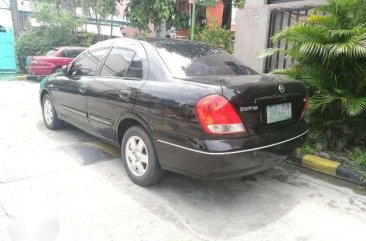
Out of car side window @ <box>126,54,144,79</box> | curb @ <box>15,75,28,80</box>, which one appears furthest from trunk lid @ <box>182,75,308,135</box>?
curb @ <box>15,75,28,80</box>

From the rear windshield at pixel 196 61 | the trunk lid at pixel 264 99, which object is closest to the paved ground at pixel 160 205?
the trunk lid at pixel 264 99

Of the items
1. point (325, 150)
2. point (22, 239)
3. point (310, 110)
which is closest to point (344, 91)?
point (310, 110)

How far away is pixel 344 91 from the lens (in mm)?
Result: 4543

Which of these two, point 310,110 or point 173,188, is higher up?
point 310,110

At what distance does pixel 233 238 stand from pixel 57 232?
58.9 inches

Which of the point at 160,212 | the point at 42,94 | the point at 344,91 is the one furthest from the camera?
the point at 42,94

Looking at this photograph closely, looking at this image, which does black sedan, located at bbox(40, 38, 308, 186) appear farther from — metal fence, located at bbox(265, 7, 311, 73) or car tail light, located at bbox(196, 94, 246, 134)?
metal fence, located at bbox(265, 7, 311, 73)

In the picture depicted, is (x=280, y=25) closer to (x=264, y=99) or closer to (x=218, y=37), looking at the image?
(x=218, y=37)

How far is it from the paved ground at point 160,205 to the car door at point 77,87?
596 millimetres

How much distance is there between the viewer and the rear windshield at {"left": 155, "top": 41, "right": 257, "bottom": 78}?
148 inches

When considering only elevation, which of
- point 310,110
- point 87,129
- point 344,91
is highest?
point 344,91

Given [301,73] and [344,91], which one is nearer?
[344,91]

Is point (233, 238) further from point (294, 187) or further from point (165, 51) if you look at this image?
point (165, 51)

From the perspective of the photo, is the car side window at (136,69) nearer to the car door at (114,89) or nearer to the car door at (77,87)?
the car door at (114,89)
